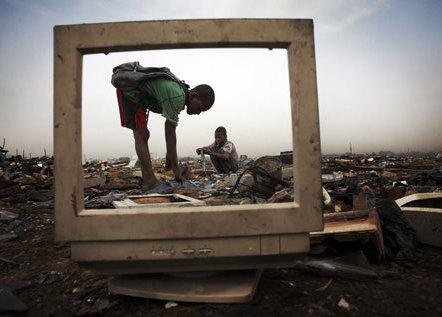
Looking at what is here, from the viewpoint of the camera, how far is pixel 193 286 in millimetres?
1118

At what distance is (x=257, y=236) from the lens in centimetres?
102

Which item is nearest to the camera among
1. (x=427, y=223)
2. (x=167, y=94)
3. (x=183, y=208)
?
(x=183, y=208)

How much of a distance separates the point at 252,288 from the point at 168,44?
106cm

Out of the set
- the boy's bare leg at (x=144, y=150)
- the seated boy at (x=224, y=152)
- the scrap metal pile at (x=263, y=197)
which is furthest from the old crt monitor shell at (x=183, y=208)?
the seated boy at (x=224, y=152)

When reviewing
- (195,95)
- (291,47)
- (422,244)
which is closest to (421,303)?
(422,244)

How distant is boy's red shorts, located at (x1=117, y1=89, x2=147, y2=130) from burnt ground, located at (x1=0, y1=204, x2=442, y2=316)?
1.47 m

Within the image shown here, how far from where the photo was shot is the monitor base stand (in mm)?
1072

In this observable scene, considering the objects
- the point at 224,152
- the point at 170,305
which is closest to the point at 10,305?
the point at 170,305

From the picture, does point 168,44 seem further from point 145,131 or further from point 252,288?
point 145,131

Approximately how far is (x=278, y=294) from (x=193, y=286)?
40cm

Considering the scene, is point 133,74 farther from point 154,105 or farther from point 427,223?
point 427,223

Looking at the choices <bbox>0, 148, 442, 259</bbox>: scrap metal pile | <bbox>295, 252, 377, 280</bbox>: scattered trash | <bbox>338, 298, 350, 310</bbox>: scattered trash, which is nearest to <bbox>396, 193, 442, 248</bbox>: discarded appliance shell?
<bbox>0, 148, 442, 259</bbox>: scrap metal pile

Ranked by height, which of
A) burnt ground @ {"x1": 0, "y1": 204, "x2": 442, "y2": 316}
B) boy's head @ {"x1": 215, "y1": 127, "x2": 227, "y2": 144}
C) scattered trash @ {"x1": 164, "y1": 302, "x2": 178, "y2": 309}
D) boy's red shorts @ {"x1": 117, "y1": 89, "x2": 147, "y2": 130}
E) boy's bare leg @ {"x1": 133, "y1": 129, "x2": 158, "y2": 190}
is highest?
boy's head @ {"x1": 215, "y1": 127, "x2": 227, "y2": 144}

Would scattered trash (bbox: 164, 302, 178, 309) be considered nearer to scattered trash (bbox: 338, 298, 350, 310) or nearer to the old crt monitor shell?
the old crt monitor shell
